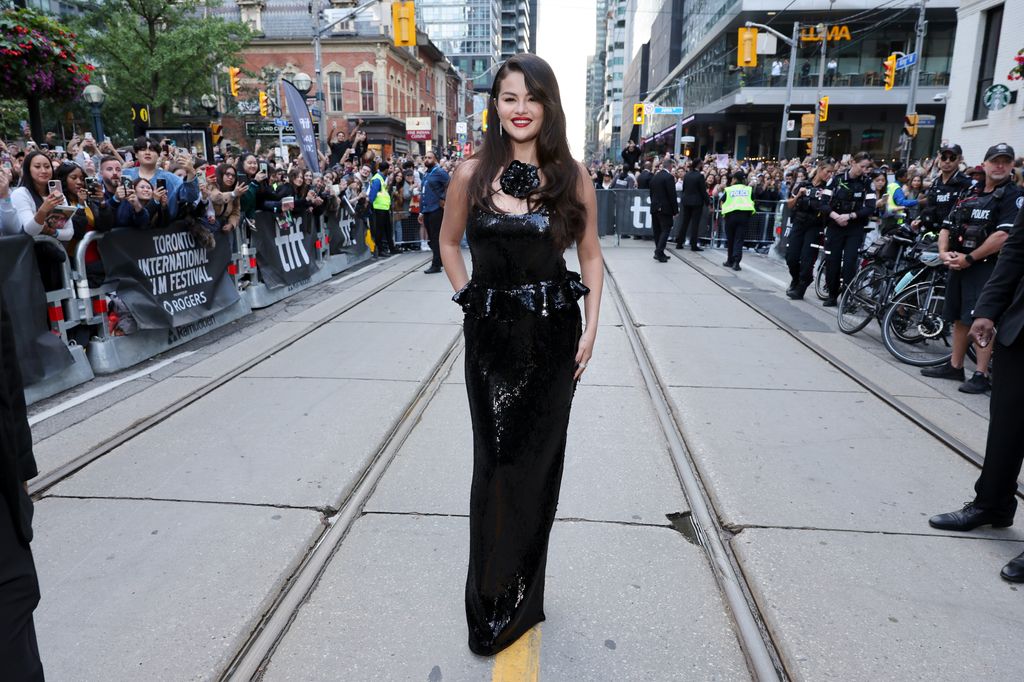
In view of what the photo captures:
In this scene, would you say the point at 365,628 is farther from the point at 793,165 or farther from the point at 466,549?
the point at 793,165

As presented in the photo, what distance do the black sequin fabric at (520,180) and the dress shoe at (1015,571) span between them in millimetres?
2766

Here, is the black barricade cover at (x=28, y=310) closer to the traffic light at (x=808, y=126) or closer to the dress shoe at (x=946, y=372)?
the dress shoe at (x=946, y=372)

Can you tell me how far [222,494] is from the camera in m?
3.97

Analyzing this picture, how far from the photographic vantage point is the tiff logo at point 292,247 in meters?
10.5

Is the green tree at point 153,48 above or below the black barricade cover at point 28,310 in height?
above

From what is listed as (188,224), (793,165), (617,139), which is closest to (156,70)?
(793,165)

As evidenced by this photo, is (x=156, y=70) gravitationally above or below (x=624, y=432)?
above

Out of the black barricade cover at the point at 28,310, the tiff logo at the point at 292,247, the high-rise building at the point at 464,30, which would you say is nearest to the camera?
the black barricade cover at the point at 28,310

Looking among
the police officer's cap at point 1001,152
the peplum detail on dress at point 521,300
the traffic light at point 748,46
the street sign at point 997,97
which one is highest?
the traffic light at point 748,46

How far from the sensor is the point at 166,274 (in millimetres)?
7355

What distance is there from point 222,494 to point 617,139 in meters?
129

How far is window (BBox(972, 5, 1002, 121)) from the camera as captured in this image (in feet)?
61.7

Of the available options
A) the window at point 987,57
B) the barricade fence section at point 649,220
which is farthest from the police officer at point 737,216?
the window at point 987,57

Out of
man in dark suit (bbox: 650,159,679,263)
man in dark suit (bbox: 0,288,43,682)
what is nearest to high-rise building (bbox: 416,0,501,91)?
man in dark suit (bbox: 650,159,679,263)
